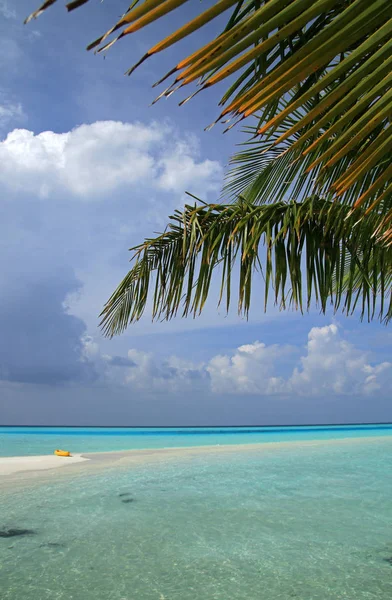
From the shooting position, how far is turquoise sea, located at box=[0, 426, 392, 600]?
11.9 ft

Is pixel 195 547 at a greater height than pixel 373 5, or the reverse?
pixel 373 5

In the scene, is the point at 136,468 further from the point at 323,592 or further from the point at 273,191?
the point at 273,191

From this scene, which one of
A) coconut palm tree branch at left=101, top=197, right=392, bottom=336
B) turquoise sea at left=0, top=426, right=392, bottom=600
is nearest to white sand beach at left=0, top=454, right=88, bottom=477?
turquoise sea at left=0, top=426, right=392, bottom=600

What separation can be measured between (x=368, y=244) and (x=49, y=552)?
13.3 ft

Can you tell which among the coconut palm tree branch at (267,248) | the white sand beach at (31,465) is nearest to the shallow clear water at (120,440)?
the white sand beach at (31,465)

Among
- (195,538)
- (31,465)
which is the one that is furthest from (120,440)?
(195,538)

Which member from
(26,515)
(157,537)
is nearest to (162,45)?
(157,537)

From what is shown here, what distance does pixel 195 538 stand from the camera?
16.3ft

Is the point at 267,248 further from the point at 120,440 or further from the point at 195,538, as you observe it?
the point at 120,440

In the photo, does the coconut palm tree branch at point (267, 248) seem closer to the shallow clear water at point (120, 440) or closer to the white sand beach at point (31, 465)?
the white sand beach at point (31, 465)

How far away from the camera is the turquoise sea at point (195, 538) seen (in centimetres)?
363

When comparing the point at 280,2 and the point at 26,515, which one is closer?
the point at 280,2

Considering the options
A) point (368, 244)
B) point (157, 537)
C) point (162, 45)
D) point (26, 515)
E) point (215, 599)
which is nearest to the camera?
point (162, 45)

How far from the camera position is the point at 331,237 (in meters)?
3.06
